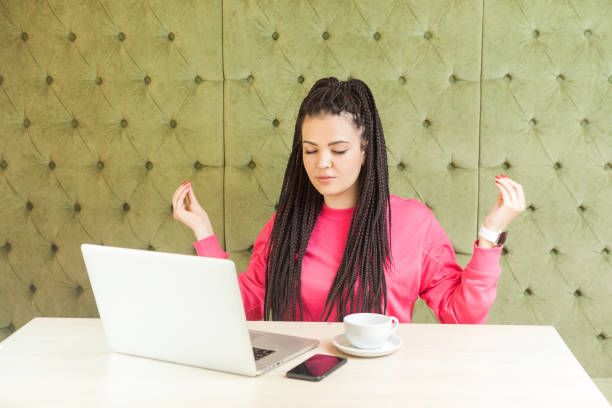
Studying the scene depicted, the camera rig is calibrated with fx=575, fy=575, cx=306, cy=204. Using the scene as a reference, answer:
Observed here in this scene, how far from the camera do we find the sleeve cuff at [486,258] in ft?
4.57

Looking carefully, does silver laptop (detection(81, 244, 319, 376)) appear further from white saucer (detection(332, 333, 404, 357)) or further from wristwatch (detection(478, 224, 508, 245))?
wristwatch (detection(478, 224, 508, 245))

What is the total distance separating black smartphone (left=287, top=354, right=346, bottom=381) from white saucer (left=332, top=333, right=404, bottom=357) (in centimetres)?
3

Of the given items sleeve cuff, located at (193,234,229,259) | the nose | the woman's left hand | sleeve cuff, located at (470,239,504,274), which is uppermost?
the nose

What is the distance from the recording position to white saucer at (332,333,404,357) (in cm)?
104

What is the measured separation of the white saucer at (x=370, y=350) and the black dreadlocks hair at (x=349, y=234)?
1.23ft

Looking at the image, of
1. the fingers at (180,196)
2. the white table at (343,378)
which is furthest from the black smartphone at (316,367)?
the fingers at (180,196)

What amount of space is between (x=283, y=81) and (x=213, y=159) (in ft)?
1.20

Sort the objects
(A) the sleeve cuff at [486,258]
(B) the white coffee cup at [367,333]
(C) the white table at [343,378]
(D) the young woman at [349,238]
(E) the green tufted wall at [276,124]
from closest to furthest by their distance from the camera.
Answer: (C) the white table at [343,378] → (B) the white coffee cup at [367,333] → (A) the sleeve cuff at [486,258] → (D) the young woman at [349,238] → (E) the green tufted wall at [276,124]

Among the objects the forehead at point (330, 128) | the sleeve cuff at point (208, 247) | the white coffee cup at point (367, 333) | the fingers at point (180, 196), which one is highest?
the forehead at point (330, 128)

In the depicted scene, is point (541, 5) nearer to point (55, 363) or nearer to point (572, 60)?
point (572, 60)

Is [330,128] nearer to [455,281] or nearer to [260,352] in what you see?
[455,281]

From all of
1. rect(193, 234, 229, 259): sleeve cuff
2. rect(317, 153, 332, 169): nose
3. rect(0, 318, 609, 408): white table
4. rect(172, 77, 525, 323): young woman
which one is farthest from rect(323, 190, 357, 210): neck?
rect(0, 318, 609, 408): white table

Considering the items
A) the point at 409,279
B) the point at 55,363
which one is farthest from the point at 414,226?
the point at 55,363

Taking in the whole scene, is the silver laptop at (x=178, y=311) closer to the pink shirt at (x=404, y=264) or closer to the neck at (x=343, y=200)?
the pink shirt at (x=404, y=264)
